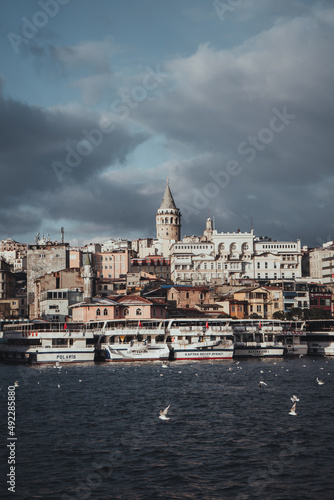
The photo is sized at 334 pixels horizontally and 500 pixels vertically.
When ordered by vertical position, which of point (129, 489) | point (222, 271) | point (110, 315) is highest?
point (222, 271)

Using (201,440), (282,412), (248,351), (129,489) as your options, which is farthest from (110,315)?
(129,489)

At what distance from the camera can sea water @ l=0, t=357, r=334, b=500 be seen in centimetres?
2350

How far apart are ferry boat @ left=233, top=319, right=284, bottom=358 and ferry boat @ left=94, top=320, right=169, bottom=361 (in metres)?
11.0

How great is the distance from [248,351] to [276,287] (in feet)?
129

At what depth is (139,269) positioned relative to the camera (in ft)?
515

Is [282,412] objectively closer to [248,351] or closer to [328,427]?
[328,427]

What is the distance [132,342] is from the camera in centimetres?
7612

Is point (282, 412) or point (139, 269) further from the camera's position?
point (139, 269)

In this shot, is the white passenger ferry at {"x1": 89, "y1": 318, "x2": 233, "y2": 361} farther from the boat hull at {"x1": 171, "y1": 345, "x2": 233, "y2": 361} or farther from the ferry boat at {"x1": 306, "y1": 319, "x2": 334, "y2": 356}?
the ferry boat at {"x1": 306, "y1": 319, "x2": 334, "y2": 356}

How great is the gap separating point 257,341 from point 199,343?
1377cm

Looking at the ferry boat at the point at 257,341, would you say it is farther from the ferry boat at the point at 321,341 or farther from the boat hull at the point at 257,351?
the ferry boat at the point at 321,341

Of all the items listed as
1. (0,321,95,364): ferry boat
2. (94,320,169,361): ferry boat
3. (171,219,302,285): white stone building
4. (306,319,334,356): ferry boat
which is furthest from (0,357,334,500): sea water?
(171,219,302,285): white stone building

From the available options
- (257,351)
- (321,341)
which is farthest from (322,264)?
(257,351)

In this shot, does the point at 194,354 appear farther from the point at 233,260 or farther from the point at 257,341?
the point at 233,260
